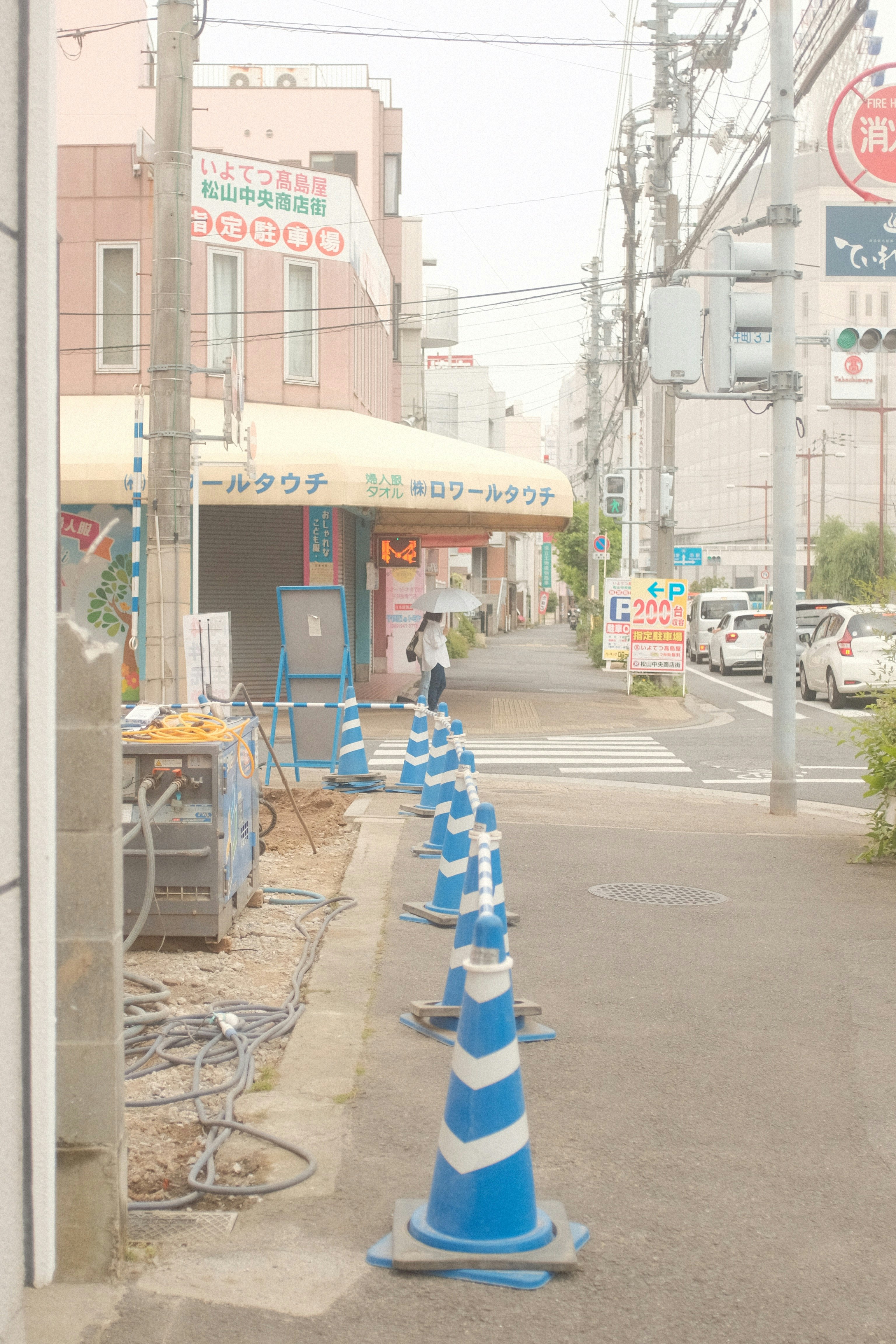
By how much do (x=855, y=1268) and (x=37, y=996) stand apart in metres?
2.19

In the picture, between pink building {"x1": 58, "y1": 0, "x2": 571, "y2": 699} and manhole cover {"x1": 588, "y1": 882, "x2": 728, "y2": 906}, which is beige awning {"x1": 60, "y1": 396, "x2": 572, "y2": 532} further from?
manhole cover {"x1": 588, "y1": 882, "x2": 728, "y2": 906}

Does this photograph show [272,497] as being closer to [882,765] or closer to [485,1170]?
[882,765]

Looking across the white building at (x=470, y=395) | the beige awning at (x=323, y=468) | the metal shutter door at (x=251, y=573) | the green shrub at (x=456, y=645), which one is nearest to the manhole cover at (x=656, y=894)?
the beige awning at (x=323, y=468)

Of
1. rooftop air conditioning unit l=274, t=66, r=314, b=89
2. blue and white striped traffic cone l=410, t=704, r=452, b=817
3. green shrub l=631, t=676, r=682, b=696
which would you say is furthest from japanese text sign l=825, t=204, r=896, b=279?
rooftop air conditioning unit l=274, t=66, r=314, b=89

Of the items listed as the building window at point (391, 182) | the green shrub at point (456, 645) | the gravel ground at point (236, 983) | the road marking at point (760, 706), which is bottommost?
the road marking at point (760, 706)

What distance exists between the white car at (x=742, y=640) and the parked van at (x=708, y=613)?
660cm

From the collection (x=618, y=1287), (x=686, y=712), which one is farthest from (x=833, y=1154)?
(x=686, y=712)

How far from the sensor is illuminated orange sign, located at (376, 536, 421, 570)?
2814cm

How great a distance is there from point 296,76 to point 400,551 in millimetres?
18690

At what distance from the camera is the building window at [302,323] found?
23.7m

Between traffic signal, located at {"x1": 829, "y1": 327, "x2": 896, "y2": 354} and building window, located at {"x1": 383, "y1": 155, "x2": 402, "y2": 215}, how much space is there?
26.9 m

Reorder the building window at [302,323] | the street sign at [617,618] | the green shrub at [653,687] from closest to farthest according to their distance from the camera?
the building window at [302,323] → the green shrub at [653,687] → the street sign at [617,618]

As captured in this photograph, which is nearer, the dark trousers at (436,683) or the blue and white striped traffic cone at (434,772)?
the blue and white striped traffic cone at (434,772)

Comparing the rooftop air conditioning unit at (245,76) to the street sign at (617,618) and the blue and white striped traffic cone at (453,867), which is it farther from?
the blue and white striped traffic cone at (453,867)
